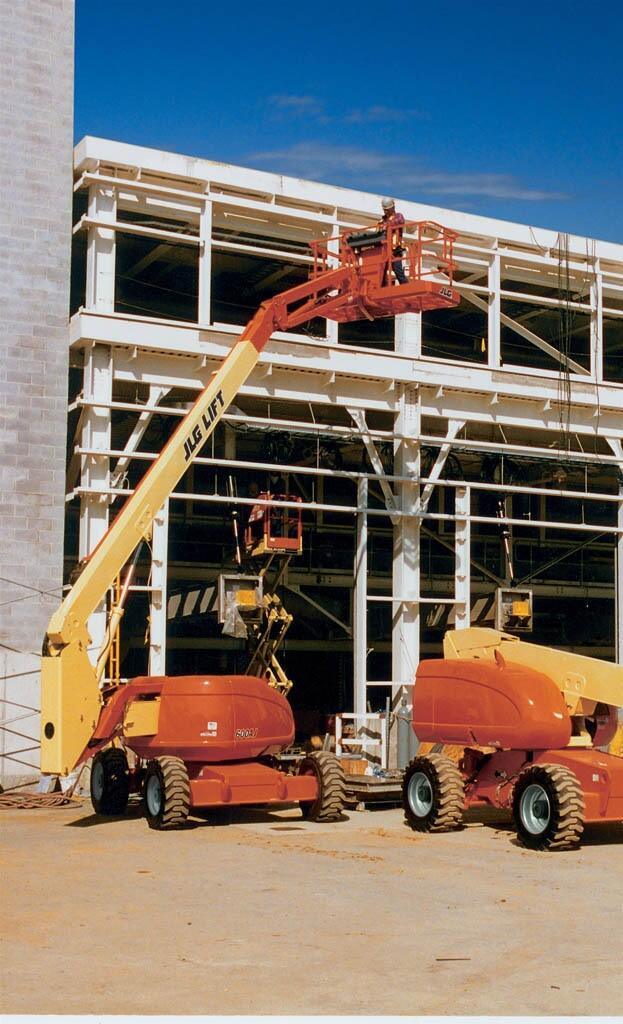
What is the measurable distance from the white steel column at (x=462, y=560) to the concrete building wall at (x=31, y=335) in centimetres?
849

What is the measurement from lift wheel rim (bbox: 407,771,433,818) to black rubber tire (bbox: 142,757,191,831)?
314cm

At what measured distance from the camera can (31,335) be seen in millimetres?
23406

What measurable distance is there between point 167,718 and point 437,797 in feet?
12.8

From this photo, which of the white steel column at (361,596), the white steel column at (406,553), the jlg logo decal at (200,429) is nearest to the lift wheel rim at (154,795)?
the jlg logo decal at (200,429)

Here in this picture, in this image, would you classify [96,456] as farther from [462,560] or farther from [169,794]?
[462,560]

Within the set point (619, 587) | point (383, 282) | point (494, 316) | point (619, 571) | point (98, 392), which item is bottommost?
point (619, 587)

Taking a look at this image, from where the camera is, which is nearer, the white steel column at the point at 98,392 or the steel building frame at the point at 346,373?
the white steel column at the point at 98,392

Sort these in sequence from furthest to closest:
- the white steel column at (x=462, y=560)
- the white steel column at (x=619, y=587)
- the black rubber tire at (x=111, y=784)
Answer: the white steel column at (x=619, y=587) → the white steel column at (x=462, y=560) → the black rubber tire at (x=111, y=784)

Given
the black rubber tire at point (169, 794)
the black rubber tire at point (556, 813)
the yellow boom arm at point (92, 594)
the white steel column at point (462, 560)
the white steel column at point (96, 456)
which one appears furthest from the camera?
the white steel column at point (462, 560)

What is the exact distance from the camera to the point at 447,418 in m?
27.6

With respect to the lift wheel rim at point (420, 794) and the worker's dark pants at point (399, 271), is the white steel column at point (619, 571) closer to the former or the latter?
the worker's dark pants at point (399, 271)

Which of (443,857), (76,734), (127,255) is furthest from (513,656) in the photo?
(127,255)

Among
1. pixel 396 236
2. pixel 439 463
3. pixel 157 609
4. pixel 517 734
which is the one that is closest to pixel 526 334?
pixel 439 463

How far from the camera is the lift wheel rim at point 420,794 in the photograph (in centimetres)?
1809
